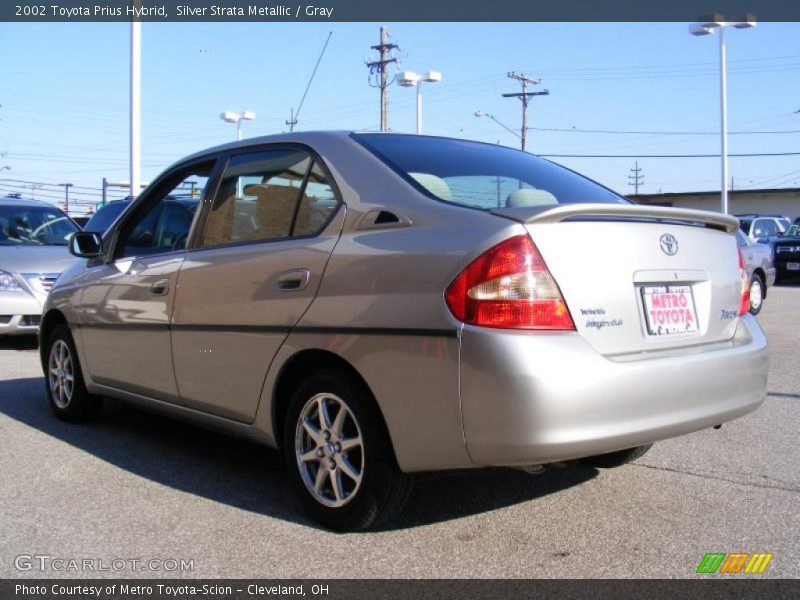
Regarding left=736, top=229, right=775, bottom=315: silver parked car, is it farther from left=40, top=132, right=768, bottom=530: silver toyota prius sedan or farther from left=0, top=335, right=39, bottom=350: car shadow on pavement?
left=0, top=335, right=39, bottom=350: car shadow on pavement

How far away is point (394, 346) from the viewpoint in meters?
3.26

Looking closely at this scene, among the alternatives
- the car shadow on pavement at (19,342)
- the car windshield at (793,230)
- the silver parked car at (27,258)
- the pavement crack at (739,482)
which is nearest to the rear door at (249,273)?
the pavement crack at (739,482)

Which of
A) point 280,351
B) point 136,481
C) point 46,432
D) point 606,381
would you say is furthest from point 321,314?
point 46,432

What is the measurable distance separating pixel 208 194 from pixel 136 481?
1.52 metres

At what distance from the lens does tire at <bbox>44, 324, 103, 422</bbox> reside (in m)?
5.62

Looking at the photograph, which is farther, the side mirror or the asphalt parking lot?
the side mirror

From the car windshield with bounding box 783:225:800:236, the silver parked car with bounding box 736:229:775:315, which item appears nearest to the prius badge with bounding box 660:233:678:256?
the silver parked car with bounding box 736:229:775:315

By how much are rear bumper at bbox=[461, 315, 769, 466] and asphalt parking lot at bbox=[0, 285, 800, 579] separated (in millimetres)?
383

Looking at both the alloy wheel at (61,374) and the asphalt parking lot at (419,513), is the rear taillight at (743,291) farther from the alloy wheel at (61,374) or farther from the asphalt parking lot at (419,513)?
the alloy wheel at (61,374)

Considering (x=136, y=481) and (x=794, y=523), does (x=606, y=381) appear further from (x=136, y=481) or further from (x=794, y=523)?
(x=136, y=481)

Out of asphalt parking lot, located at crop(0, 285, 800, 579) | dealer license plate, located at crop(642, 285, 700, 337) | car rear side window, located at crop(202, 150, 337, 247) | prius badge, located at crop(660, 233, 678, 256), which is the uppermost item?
car rear side window, located at crop(202, 150, 337, 247)

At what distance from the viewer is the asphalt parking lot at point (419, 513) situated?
10.8ft

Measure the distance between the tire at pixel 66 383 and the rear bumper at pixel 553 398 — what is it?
3.38 meters

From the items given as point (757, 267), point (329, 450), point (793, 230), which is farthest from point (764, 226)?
point (329, 450)
